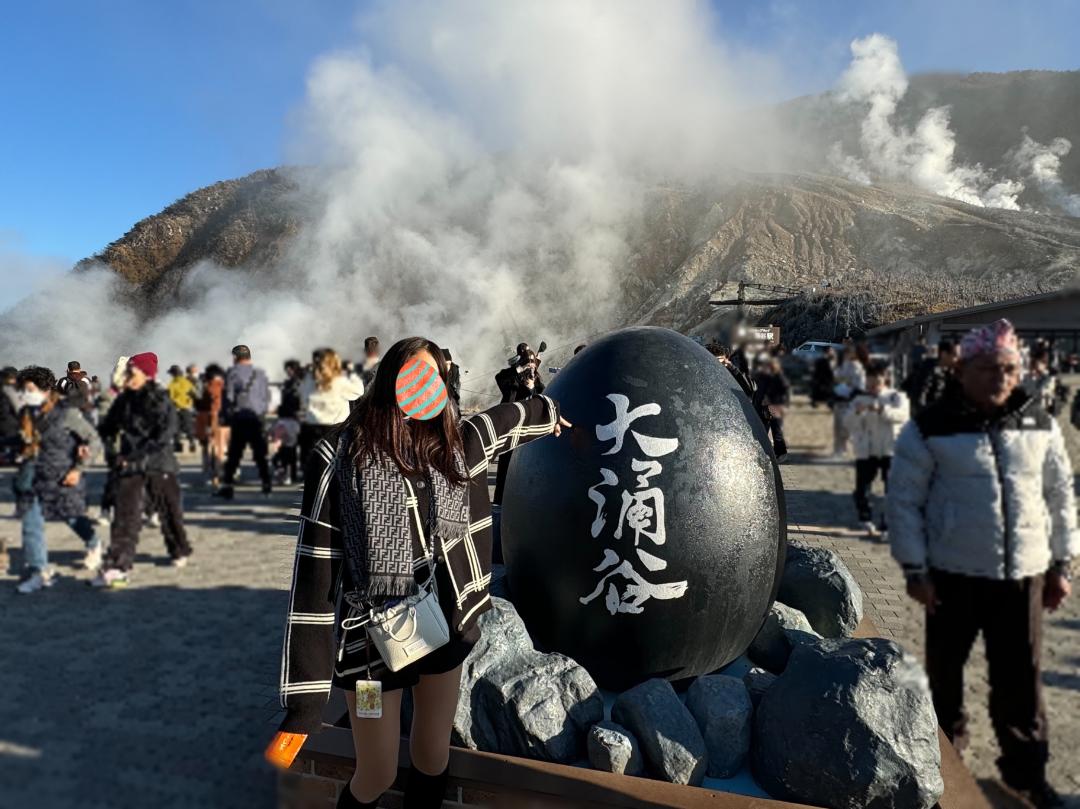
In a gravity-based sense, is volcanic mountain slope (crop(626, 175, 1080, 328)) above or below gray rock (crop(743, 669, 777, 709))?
above

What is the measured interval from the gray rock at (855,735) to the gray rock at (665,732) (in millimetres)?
304

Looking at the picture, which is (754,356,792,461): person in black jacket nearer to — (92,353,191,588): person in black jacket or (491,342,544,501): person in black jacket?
(491,342,544,501): person in black jacket

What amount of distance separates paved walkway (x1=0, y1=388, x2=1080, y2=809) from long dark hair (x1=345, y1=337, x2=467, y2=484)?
6.10ft

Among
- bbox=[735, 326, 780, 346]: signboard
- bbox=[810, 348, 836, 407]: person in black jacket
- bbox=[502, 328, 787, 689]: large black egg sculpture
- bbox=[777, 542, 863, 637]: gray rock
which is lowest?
bbox=[777, 542, 863, 637]: gray rock

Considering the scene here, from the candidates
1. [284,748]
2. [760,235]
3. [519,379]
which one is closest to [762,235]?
[760,235]

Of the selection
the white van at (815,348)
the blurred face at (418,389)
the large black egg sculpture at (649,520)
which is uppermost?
the white van at (815,348)

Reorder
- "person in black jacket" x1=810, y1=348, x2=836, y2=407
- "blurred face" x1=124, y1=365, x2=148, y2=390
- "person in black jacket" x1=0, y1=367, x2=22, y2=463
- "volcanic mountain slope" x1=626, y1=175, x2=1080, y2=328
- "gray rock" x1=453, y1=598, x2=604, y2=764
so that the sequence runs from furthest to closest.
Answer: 1. "volcanic mountain slope" x1=626, y1=175, x2=1080, y2=328
2. "blurred face" x1=124, y1=365, x2=148, y2=390
3. "person in black jacket" x1=810, y1=348, x2=836, y2=407
4. "person in black jacket" x1=0, y1=367, x2=22, y2=463
5. "gray rock" x1=453, y1=598, x2=604, y2=764

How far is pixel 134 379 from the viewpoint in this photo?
499 centimetres

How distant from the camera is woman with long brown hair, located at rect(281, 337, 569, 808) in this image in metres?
2.03

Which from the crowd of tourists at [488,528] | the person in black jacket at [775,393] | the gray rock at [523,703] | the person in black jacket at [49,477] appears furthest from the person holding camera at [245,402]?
the gray rock at [523,703]

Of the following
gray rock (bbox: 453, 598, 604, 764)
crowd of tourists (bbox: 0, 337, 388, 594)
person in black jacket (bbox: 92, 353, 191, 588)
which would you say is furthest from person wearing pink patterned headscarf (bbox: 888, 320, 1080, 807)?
person in black jacket (bbox: 92, 353, 191, 588)

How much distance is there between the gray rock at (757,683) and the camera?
131 inches

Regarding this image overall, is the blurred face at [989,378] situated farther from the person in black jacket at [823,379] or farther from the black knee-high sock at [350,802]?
the black knee-high sock at [350,802]

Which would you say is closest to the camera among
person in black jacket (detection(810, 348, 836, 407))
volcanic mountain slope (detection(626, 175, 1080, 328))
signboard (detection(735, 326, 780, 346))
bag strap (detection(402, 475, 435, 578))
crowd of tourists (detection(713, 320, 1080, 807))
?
bag strap (detection(402, 475, 435, 578))
